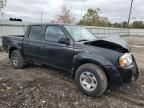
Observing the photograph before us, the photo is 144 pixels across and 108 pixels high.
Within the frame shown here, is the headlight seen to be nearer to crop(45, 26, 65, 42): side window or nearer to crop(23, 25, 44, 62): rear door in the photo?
crop(45, 26, 65, 42): side window

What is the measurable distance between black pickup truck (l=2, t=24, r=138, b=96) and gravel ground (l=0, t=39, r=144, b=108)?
32 cm

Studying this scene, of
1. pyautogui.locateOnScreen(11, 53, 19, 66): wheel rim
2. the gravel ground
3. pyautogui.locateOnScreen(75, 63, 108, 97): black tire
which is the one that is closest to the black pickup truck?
pyautogui.locateOnScreen(75, 63, 108, 97): black tire

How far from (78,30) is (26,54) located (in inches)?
80.2

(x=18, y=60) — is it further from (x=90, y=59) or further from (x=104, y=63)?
(x=104, y=63)

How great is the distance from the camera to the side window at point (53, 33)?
16.5ft

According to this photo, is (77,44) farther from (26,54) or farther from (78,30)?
(26,54)

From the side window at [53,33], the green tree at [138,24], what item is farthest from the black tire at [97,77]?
the green tree at [138,24]

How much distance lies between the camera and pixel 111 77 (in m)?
4.02

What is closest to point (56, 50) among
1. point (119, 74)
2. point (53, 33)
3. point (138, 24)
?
point (53, 33)

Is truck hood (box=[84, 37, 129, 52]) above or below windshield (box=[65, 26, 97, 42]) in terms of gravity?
Answer: below

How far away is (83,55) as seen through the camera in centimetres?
432

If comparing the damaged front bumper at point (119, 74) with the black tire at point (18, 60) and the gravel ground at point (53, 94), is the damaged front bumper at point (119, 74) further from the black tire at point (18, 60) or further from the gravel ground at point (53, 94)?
the black tire at point (18, 60)

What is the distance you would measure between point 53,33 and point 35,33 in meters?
0.89

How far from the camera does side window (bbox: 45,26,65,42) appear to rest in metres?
5.04
